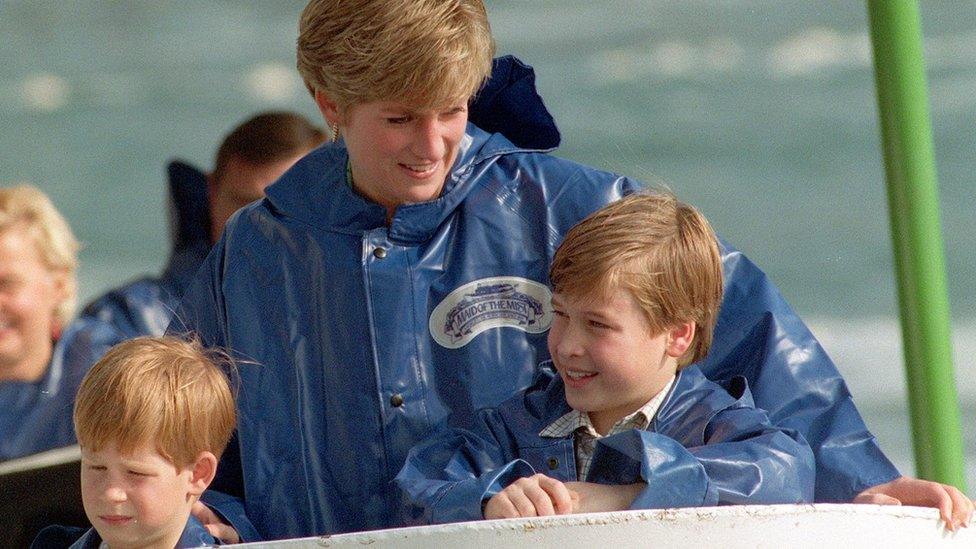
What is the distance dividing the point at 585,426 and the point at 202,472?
0.41m

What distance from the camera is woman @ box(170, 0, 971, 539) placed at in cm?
176

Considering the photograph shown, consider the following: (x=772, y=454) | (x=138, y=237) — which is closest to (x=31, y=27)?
(x=138, y=237)

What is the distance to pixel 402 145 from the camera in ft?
5.86

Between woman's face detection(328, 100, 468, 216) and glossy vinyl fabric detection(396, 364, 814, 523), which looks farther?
woman's face detection(328, 100, 468, 216)

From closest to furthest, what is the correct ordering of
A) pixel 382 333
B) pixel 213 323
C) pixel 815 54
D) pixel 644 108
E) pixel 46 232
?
pixel 382 333
pixel 213 323
pixel 46 232
pixel 815 54
pixel 644 108

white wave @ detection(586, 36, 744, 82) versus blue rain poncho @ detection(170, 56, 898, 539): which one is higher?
white wave @ detection(586, 36, 744, 82)

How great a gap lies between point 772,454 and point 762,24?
548 cm

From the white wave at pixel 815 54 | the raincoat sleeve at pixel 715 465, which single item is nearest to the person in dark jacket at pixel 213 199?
the raincoat sleeve at pixel 715 465

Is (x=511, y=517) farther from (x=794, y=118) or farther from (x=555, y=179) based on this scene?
(x=794, y=118)

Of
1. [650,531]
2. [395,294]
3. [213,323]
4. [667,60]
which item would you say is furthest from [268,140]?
[667,60]

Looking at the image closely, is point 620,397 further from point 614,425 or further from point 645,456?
point 645,456

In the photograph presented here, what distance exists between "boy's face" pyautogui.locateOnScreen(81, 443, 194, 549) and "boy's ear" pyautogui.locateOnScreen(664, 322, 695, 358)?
55cm

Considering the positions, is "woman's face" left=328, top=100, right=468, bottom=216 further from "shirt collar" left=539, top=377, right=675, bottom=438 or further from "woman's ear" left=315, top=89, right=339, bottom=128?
"shirt collar" left=539, top=377, right=675, bottom=438

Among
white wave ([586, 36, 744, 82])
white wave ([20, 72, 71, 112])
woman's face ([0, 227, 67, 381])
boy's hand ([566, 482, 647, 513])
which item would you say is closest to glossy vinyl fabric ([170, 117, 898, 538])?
boy's hand ([566, 482, 647, 513])
